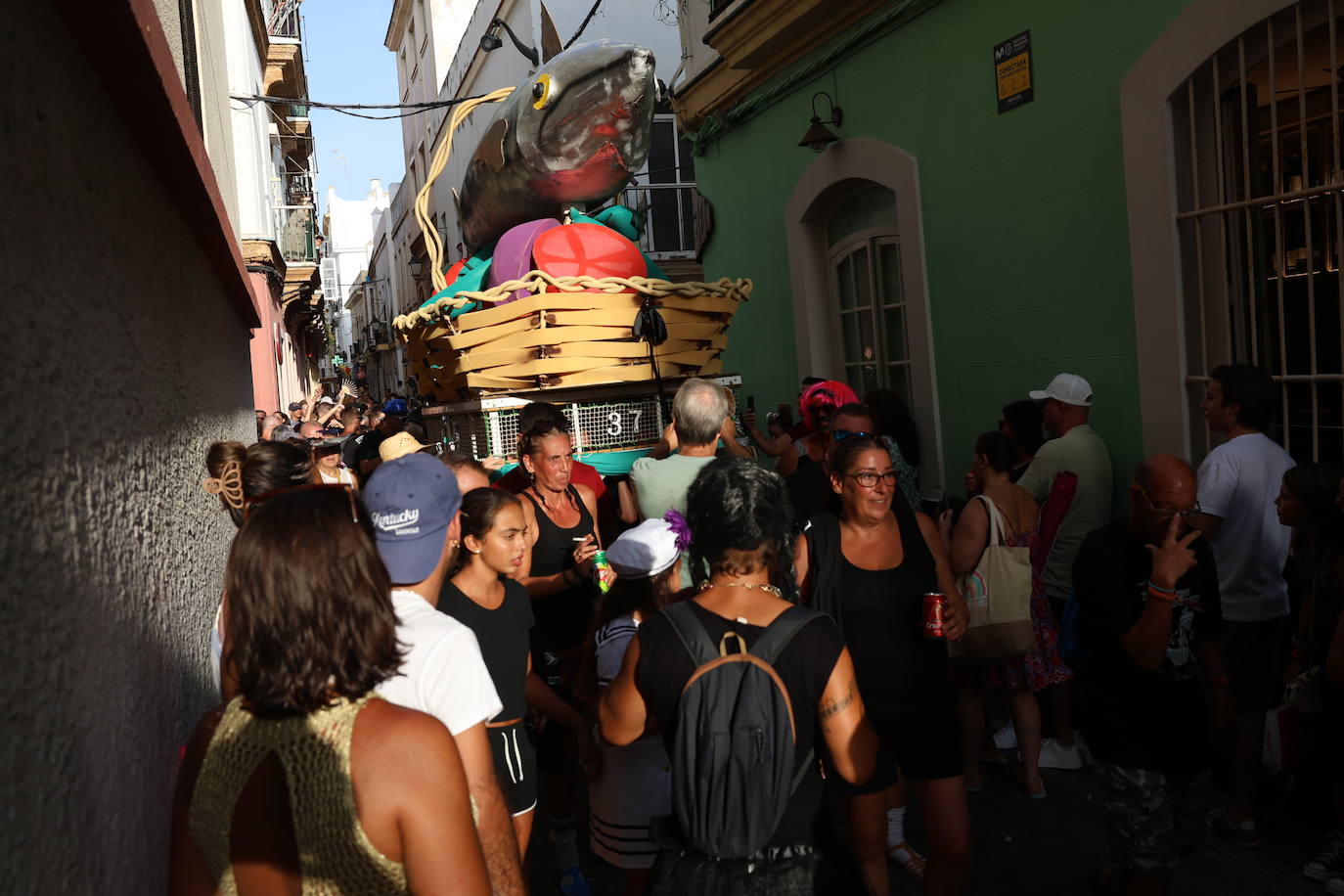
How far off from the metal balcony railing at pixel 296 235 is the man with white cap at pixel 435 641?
1986cm

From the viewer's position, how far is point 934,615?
3.28 metres

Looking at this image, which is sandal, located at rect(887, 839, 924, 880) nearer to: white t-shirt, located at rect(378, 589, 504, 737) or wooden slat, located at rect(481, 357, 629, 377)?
white t-shirt, located at rect(378, 589, 504, 737)

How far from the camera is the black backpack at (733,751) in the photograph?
7.43 ft

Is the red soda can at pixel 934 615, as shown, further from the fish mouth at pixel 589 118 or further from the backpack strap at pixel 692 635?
the fish mouth at pixel 589 118

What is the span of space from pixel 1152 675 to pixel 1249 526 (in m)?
1.41

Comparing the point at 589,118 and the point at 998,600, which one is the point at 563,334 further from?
the point at 998,600

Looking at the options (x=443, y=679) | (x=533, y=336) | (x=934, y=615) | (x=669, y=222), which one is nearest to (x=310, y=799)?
(x=443, y=679)

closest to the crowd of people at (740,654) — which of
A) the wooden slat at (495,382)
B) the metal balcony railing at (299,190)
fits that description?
the wooden slat at (495,382)

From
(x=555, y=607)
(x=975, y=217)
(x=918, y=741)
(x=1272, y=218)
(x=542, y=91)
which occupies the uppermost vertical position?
(x=542, y=91)

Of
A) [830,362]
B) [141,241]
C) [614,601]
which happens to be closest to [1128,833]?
[614,601]

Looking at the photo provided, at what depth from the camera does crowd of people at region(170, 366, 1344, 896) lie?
169cm

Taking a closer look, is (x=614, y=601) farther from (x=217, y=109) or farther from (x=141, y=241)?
(x=217, y=109)

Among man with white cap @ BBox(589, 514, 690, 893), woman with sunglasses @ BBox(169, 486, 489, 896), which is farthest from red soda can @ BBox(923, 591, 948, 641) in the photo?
woman with sunglasses @ BBox(169, 486, 489, 896)

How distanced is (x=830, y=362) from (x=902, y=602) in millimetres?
5596
